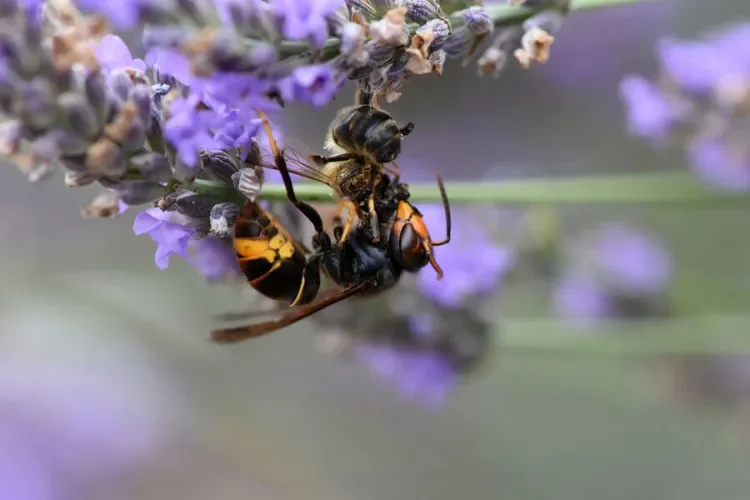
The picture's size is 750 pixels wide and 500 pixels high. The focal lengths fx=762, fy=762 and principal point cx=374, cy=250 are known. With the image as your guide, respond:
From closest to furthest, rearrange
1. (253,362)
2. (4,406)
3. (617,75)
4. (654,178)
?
(654,178) < (617,75) < (4,406) < (253,362)

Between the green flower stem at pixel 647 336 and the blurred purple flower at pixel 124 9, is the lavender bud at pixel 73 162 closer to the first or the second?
the blurred purple flower at pixel 124 9

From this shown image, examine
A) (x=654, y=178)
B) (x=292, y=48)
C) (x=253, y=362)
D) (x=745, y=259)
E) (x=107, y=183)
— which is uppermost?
(x=292, y=48)

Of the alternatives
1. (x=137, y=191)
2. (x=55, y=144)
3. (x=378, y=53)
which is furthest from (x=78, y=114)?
(x=378, y=53)

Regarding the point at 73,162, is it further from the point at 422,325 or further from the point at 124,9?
the point at 422,325

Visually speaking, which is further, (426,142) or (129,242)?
(129,242)

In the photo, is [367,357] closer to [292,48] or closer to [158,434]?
[292,48]

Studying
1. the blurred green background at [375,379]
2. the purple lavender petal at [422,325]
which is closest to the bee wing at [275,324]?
the purple lavender petal at [422,325]

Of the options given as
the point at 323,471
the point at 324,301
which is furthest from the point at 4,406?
the point at 324,301

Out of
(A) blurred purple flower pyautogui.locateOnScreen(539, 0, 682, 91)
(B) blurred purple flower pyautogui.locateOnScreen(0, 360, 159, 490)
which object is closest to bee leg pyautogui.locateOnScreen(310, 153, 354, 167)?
(A) blurred purple flower pyautogui.locateOnScreen(539, 0, 682, 91)
